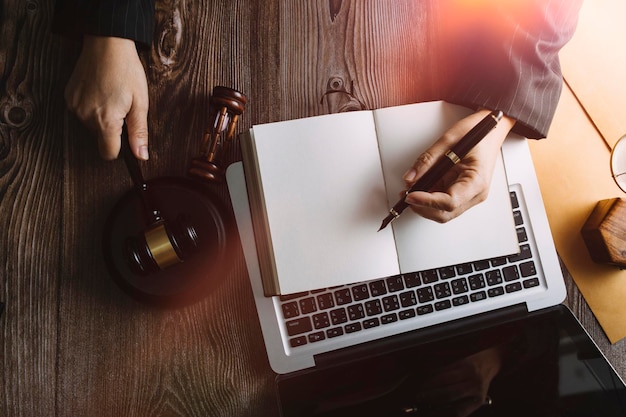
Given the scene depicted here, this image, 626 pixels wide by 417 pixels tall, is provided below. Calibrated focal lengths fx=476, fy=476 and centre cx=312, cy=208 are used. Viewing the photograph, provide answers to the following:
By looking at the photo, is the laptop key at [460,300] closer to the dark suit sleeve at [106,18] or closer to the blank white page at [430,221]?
the blank white page at [430,221]

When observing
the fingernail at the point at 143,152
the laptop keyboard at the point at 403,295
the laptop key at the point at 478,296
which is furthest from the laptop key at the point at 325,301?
the fingernail at the point at 143,152

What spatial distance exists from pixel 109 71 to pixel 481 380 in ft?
2.27

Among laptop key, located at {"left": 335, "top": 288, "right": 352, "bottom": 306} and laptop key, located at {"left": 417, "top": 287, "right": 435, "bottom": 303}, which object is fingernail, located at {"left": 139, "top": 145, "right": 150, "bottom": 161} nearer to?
laptop key, located at {"left": 335, "top": 288, "right": 352, "bottom": 306}

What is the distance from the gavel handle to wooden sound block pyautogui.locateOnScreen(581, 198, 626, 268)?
0.68 m

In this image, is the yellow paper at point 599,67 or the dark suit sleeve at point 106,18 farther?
the yellow paper at point 599,67

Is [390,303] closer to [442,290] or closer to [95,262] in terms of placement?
[442,290]

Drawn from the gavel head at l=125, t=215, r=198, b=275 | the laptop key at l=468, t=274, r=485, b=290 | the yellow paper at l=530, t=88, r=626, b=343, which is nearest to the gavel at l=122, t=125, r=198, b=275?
the gavel head at l=125, t=215, r=198, b=275

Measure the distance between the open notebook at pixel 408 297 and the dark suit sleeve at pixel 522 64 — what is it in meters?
0.07

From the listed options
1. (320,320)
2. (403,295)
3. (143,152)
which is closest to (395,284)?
(403,295)

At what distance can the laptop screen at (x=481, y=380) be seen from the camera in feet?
2.23

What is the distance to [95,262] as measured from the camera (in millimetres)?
706

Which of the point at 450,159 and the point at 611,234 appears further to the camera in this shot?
the point at 611,234

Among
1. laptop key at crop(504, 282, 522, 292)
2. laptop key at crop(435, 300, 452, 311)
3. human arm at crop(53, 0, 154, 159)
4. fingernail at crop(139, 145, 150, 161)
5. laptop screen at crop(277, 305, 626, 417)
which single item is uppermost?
human arm at crop(53, 0, 154, 159)

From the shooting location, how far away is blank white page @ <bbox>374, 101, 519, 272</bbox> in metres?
0.69
